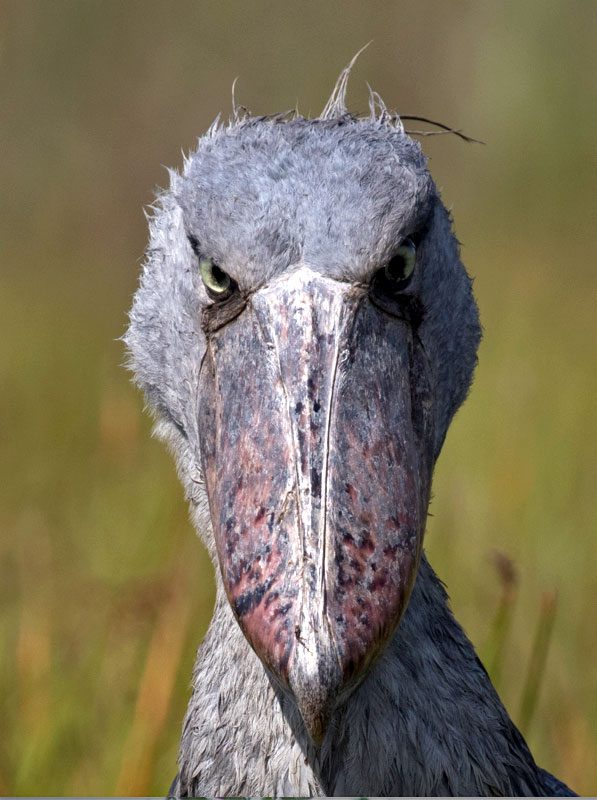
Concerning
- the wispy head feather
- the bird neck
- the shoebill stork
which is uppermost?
the wispy head feather

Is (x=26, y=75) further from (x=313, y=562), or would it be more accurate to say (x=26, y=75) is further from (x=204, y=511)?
(x=313, y=562)

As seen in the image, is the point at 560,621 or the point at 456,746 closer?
the point at 456,746

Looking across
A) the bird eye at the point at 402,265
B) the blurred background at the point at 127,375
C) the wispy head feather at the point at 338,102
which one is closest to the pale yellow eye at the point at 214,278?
the bird eye at the point at 402,265

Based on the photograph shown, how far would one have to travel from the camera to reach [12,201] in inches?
113

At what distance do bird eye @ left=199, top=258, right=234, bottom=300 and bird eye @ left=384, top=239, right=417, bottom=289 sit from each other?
0.17 m

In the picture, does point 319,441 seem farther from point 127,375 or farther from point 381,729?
point 127,375

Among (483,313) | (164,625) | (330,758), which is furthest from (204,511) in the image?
(483,313)

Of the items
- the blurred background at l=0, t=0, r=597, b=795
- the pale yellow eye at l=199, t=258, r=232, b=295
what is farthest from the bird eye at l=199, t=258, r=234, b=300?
the blurred background at l=0, t=0, r=597, b=795

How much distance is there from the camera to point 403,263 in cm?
137

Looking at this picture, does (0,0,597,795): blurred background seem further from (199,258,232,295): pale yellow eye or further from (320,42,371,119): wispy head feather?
(199,258,232,295): pale yellow eye

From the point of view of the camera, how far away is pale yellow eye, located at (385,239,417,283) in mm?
1345

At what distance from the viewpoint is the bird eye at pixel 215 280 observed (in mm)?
1366

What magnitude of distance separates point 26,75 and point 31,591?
107cm

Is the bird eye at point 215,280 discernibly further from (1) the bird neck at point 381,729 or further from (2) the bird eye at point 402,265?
(1) the bird neck at point 381,729
